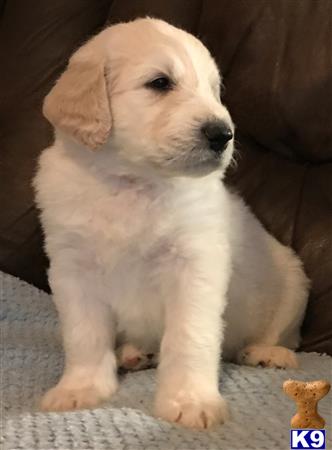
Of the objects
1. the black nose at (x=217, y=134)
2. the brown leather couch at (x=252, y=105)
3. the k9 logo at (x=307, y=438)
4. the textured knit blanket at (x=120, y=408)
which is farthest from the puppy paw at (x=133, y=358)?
the k9 logo at (x=307, y=438)

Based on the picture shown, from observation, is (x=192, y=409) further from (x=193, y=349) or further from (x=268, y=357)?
(x=268, y=357)

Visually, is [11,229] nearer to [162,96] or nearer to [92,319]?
[92,319]

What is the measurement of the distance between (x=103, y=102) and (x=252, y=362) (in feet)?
2.62

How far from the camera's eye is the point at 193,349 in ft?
5.36

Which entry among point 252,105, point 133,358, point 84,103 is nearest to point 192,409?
point 133,358

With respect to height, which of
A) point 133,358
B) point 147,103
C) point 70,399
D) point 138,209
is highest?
point 147,103

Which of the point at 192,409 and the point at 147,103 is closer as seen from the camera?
the point at 192,409

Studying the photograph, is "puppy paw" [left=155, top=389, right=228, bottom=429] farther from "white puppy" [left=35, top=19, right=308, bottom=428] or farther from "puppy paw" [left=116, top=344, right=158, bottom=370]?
"puppy paw" [left=116, top=344, right=158, bottom=370]

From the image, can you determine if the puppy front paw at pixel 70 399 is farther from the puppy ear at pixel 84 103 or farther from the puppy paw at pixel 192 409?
the puppy ear at pixel 84 103

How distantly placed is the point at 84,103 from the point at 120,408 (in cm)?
70

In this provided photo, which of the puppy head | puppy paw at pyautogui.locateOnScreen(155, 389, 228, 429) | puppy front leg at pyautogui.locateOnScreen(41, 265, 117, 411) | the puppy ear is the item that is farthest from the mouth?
puppy paw at pyautogui.locateOnScreen(155, 389, 228, 429)

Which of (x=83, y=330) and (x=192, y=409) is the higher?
(x=192, y=409)

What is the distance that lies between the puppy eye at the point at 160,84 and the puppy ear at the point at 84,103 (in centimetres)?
11

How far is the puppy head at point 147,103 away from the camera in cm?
163
